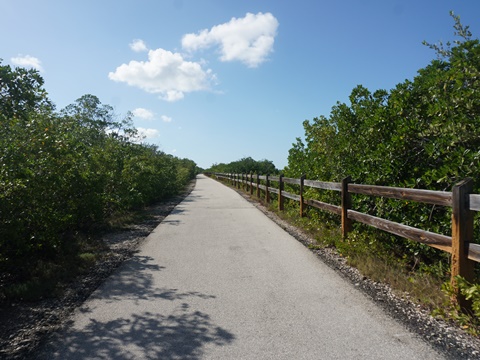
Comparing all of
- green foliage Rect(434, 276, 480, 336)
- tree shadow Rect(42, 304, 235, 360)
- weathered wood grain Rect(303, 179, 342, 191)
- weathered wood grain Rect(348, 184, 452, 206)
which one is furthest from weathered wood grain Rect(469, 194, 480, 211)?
weathered wood grain Rect(303, 179, 342, 191)

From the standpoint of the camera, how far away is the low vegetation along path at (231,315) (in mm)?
2986

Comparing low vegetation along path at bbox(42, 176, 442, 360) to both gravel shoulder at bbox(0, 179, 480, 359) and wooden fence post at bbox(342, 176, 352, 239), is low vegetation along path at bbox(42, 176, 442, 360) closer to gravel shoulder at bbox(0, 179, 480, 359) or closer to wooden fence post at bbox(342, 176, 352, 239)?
gravel shoulder at bbox(0, 179, 480, 359)

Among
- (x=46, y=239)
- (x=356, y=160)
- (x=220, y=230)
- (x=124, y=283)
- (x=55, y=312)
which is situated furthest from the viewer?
(x=220, y=230)

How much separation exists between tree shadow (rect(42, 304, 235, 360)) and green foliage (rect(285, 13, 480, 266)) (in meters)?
3.30

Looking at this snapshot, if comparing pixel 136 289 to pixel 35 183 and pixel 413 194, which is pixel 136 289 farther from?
pixel 413 194

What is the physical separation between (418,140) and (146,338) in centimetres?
471

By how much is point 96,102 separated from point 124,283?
36229 millimetres

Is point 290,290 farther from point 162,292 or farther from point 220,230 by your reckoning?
point 220,230

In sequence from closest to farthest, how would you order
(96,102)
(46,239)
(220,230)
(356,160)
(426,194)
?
(426,194)
(46,239)
(356,160)
(220,230)
(96,102)

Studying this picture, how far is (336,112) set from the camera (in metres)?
9.09

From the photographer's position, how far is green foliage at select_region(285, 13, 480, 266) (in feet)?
14.1

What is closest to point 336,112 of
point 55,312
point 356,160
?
point 356,160

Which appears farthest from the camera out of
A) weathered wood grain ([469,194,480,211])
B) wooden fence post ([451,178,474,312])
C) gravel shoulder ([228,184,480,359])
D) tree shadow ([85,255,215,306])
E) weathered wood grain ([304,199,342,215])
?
weathered wood grain ([304,199,342,215])

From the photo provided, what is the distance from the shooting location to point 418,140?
18.0 feet
